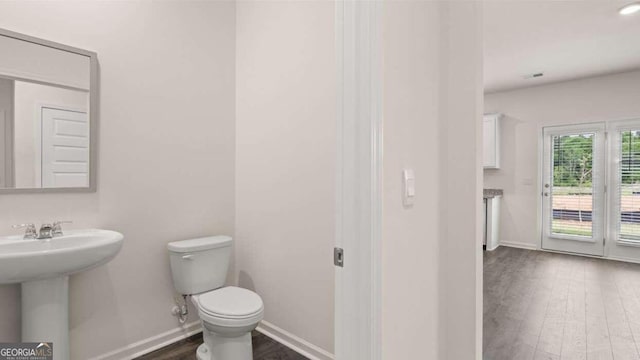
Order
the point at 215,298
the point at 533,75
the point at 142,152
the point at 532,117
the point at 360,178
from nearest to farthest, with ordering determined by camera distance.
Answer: the point at 360,178 → the point at 215,298 → the point at 142,152 → the point at 533,75 → the point at 532,117

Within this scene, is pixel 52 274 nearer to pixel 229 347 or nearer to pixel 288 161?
pixel 229 347

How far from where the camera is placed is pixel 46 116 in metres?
1.78

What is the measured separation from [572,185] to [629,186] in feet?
2.07

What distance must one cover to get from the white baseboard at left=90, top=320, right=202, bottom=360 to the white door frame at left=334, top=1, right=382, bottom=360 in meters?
1.72

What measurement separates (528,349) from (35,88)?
3.37 meters

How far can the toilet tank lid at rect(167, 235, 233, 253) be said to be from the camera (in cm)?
211

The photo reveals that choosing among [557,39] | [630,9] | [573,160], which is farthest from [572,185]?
[630,9]

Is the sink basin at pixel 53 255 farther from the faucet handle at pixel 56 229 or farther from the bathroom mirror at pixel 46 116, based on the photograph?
the bathroom mirror at pixel 46 116

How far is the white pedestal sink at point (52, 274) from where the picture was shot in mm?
1406

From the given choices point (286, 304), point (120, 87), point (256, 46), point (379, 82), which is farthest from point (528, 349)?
point (120, 87)

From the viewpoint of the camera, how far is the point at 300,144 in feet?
7.04

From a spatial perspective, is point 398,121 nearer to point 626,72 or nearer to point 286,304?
→ point 286,304

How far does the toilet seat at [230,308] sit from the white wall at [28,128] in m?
1.10

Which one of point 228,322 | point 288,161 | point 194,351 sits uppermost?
point 288,161
